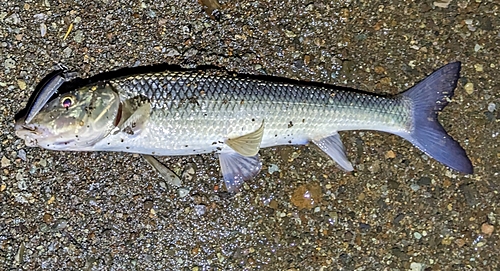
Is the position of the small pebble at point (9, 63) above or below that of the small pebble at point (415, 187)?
above

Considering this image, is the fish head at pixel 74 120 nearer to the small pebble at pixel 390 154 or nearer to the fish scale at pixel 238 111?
the fish scale at pixel 238 111

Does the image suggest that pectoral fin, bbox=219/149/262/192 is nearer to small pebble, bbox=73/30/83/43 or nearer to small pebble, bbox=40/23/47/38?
small pebble, bbox=73/30/83/43

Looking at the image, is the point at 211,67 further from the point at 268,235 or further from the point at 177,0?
the point at 268,235

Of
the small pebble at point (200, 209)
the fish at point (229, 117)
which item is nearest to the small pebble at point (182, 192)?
the small pebble at point (200, 209)

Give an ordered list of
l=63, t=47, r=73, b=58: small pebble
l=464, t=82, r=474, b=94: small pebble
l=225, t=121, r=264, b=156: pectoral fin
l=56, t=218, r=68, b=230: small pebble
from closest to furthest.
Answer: l=225, t=121, r=264, b=156: pectoral fin → l=56, t=218, r=68, b=230: small pebble → l=63, t=47, r=73, b=58: small pebble → l=464, t=82, r=474, b=94: small pebble

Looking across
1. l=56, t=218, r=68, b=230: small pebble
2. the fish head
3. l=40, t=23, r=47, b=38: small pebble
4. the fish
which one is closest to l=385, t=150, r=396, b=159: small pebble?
the fish

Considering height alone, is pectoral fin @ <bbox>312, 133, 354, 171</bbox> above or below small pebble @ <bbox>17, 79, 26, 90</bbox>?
below

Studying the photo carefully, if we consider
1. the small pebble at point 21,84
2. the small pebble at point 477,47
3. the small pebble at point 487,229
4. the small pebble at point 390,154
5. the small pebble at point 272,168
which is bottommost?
the small pebble at point 487,229

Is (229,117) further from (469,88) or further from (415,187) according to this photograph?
(469,88)

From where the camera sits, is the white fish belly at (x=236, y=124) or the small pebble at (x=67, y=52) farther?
the small pebble at (x=67, y=52)

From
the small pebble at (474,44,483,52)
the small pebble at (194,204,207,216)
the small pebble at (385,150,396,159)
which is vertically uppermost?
the small pebble at (474,44,483,52)
